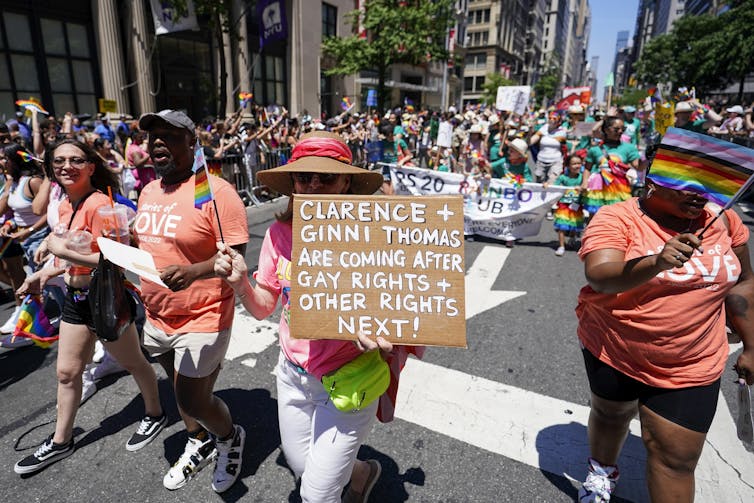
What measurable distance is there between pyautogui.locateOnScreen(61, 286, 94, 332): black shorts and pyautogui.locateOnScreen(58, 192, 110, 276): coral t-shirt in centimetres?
11

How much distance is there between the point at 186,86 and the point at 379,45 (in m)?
10.2

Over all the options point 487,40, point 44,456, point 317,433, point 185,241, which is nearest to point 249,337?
point 44,456

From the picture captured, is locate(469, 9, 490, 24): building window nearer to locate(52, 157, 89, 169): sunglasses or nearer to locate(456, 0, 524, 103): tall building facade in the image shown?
locate(456, 0, 524, 103): tall building facade

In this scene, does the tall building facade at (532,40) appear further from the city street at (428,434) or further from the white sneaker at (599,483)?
the white sneaker at (599,483)

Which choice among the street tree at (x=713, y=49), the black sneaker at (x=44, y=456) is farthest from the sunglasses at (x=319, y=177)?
the street tree at (x=713, y=49)

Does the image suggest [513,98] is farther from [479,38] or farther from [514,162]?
[479,38]

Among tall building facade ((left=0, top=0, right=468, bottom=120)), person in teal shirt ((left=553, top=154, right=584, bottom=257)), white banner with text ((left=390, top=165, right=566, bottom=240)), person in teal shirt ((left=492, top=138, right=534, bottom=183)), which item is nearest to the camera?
person in teal shirt ((left=553, top=154, right=584, bottom=257))

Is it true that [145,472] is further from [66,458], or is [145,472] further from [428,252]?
[428,252]

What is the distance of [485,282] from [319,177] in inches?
175

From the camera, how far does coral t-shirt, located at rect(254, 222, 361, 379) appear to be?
1898mm

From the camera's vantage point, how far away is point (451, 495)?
2566 mm

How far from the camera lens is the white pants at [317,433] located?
1.88 meters

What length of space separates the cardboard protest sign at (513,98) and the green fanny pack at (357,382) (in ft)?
50.2

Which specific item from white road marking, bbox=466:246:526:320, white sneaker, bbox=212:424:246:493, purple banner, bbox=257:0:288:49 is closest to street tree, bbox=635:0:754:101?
purple banner, bbox=257:0:288:49
